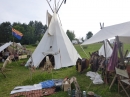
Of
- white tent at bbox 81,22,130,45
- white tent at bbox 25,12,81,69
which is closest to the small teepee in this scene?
white tent at bbox 25,12,81,69

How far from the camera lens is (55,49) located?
374 inches

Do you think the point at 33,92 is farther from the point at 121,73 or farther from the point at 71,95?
the point at 121,73

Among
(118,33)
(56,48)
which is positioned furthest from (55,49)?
(118,33)

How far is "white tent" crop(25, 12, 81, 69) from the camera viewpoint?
9234 millimetres

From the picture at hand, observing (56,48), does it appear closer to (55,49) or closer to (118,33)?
(55,49)

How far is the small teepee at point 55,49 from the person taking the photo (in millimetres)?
9234

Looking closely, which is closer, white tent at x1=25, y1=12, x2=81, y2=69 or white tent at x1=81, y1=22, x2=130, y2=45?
white tent at x1=81, y1=22, x2=130, y2=45

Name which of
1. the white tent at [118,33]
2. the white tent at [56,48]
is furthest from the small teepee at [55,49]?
the white tent at [118,33]

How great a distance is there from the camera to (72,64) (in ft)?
30.2

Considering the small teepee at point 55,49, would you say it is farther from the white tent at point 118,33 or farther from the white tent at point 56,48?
the white tent at point 118,33

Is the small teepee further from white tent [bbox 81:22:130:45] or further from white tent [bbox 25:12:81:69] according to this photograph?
white tent [bbox 81:22:130:45]

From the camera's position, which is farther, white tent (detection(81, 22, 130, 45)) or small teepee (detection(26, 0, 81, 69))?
small teepee (detection(26, 0, 81, 69))

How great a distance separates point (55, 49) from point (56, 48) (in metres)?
0.10

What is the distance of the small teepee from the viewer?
9.23m
